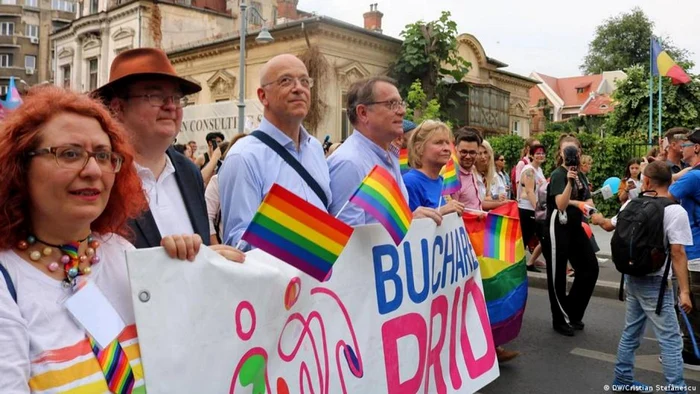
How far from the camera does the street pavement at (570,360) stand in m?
4.36

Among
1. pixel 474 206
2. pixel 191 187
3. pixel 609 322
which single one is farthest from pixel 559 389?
pixel 191 187

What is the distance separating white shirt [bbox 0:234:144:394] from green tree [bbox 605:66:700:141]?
26168 millimetres

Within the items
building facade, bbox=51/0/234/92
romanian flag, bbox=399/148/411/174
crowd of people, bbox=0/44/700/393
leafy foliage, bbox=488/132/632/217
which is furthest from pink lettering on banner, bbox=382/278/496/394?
building facade, bbox=51/0/234/92

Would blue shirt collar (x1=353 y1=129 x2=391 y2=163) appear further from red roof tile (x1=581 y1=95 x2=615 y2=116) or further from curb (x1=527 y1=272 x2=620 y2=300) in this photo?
red roof tile (x1=581 y1=95 x2=615 y2=116)

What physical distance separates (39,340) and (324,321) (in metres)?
1.02

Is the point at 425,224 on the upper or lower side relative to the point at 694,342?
upper

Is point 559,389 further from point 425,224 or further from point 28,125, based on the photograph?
point 28,125

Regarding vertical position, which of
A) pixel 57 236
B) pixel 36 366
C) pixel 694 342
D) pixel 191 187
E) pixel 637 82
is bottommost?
pixel 694 342

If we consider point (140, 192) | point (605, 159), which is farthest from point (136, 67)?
point (605, 159)

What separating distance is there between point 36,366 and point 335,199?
2.03 m

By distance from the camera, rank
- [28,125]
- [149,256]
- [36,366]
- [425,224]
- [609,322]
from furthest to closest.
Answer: [609,322], [425,224], [149,256], [28,125], [36,366]

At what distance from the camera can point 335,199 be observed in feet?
A: 10.5

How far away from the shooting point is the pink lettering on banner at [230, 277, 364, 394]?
5.83ft

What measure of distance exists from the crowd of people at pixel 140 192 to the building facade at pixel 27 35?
219 ft
